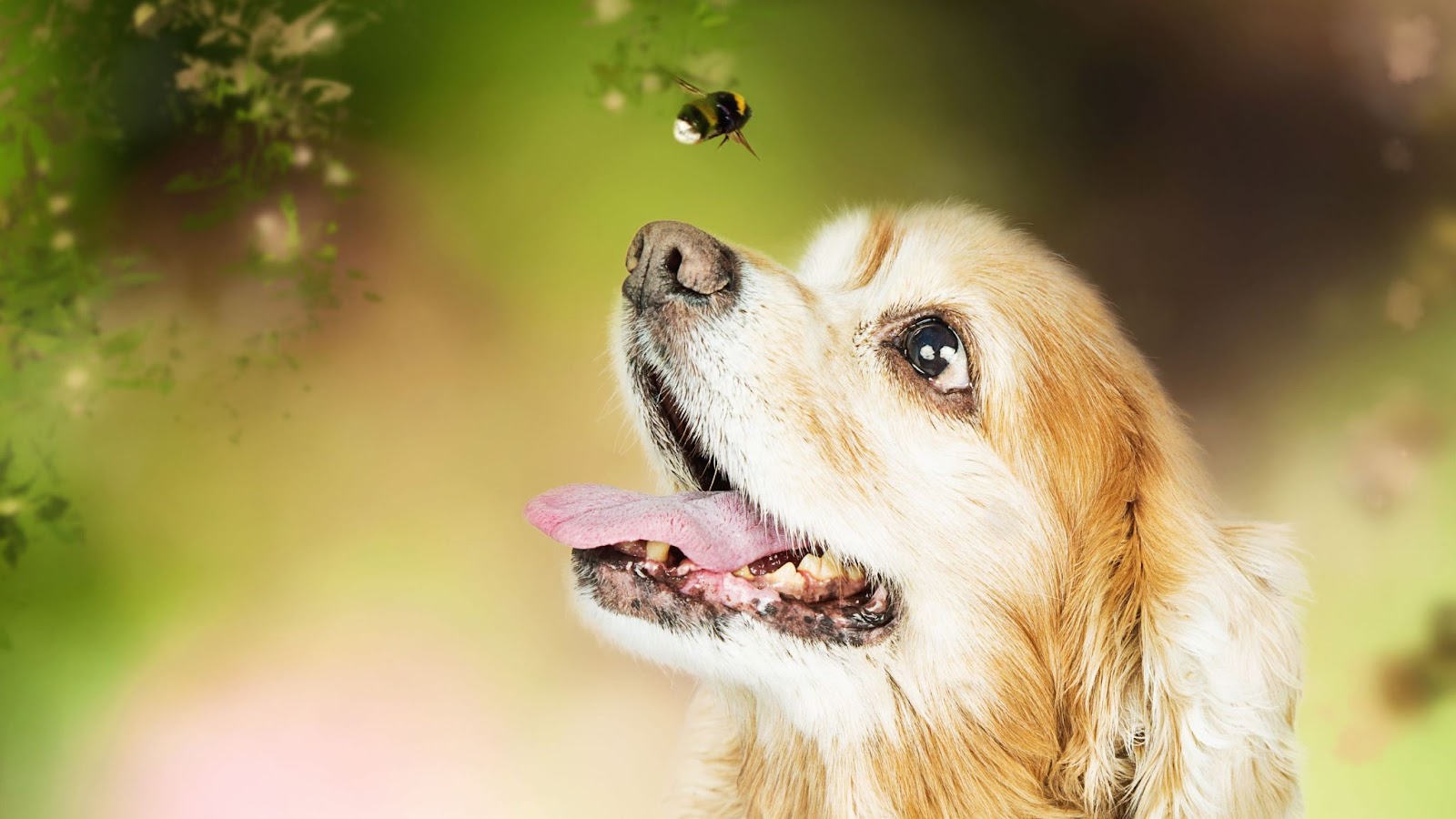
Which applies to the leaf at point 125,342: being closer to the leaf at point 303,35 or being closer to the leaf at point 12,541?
the leaf at point 12,541

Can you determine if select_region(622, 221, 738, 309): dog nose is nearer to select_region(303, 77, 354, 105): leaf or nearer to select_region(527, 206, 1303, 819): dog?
select_region(527, 206, 1303, 819): dog

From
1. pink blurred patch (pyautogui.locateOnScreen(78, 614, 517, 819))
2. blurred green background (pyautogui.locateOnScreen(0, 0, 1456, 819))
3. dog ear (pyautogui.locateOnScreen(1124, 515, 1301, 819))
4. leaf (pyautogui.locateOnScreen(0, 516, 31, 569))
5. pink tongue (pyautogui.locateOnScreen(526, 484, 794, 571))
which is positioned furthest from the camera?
leaf (pyautogui.locateOnScreen(0, 516, 31, 569))

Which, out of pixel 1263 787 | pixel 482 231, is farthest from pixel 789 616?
pixel 482 231

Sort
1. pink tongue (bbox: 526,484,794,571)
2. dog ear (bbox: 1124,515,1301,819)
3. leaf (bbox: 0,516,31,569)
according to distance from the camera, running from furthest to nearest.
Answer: leaf (bbox: 0,516,31,569), pink tongue (bbox: 526,484,794,571), dog ear (bbox: 1124,515,1301,819)

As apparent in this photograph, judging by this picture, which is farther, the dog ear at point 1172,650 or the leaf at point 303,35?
the leaf at point 303,35

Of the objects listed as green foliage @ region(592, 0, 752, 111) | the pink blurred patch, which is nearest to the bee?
green foliage @ region(592, 0, 752, 111)

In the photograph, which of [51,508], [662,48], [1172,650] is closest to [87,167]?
[51,508]

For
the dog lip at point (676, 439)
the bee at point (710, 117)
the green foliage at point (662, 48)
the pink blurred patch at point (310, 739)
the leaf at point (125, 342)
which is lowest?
the pink blurred patch at point (310, 739)

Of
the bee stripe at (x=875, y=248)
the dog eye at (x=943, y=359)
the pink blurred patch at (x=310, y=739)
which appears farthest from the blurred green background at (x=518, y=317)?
the dog eye at (x=943, y=359)
